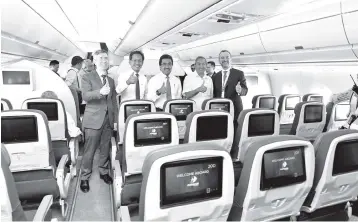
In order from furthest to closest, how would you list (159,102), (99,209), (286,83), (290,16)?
(286,83) < (159,102) < (290,16) < (99,209)

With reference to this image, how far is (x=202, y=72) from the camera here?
5984mm

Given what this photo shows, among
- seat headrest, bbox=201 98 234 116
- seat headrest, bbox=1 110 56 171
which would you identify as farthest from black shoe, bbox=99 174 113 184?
seat headrest, bbox=201 98 234 116

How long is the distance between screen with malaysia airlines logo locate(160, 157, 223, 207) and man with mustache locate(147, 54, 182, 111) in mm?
3578

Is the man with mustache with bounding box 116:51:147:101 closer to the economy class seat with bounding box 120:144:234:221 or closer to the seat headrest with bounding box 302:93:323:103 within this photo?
the economy class seat with bounding box 120:144:234:221

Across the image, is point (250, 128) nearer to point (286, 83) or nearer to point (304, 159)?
point (304, 159)

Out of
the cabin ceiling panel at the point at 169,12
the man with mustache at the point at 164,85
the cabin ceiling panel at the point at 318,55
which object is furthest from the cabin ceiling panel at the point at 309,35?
the man with mustache at the point at 164,85

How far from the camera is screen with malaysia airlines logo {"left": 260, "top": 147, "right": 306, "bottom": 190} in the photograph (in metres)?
1.88

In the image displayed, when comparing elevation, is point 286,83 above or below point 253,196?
above

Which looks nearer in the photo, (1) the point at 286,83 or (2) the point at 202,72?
(2) the point at 202,72

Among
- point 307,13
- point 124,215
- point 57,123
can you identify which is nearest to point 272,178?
point 124,215

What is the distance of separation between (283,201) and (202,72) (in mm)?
4210

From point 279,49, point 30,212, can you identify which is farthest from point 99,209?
point 279,49

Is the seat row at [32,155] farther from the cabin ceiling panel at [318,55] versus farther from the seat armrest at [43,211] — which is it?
the cabin ceiling panel at [318,55]

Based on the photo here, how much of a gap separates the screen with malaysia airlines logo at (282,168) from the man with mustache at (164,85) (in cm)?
347
